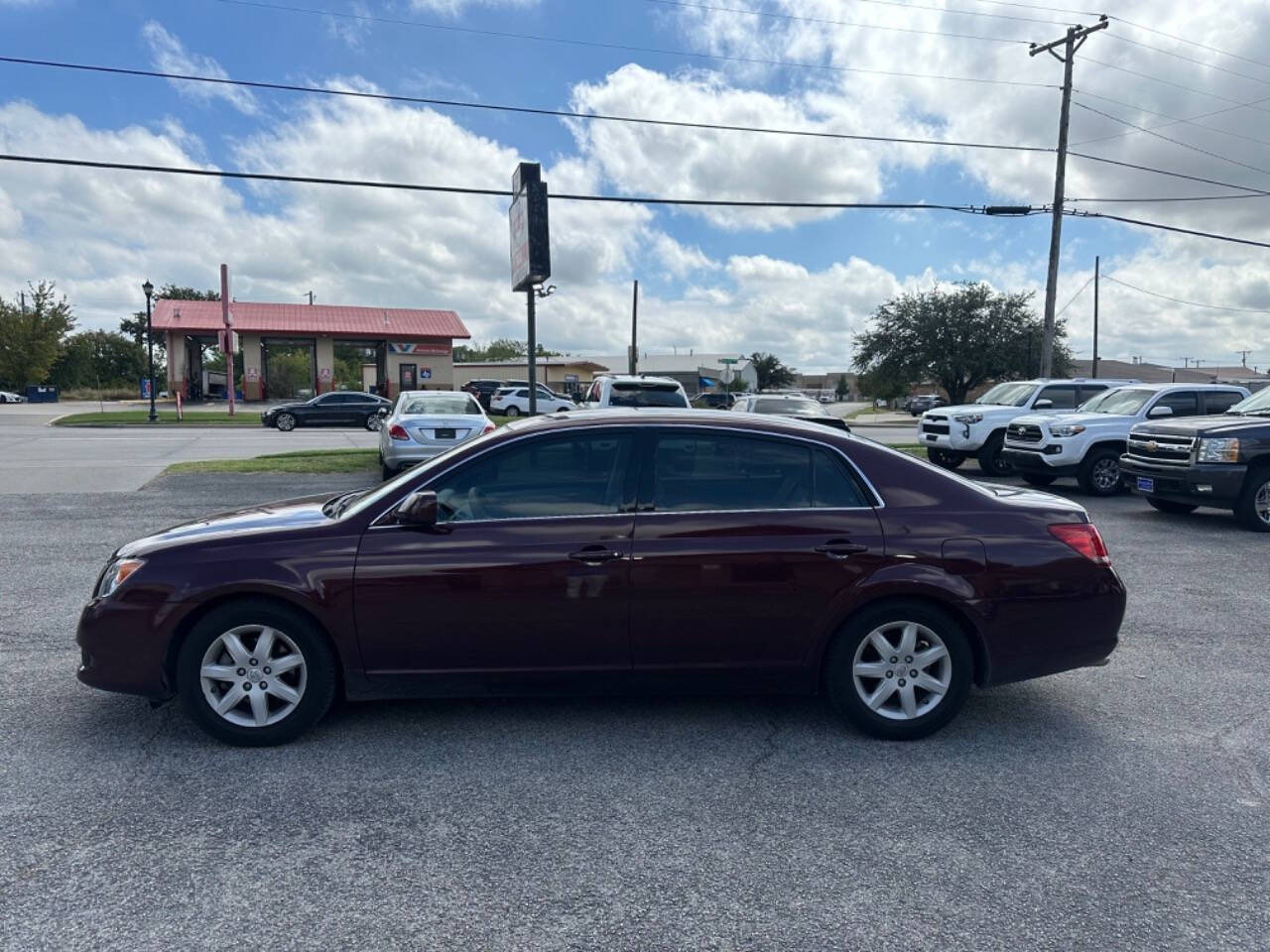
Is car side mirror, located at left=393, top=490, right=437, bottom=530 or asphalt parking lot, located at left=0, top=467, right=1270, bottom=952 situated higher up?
car side mirror, located at left=393, top=490, right=437, bottom=530

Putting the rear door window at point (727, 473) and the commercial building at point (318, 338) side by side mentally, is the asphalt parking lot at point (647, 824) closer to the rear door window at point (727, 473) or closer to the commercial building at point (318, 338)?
the rear door window at point (727, 473)

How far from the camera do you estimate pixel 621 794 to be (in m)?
3.84

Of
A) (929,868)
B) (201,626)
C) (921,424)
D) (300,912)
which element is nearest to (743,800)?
(929,868)

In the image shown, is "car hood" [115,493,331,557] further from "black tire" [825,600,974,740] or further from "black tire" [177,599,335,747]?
"black tire" [825,600,974,740]

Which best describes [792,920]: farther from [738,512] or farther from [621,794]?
[738,512]

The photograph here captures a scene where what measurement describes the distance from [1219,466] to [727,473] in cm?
886

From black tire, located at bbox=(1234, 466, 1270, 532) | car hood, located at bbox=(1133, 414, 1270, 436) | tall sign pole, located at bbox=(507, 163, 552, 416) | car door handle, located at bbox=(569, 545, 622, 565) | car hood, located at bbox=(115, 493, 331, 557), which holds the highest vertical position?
tall sign pole, located at bbox=(507, 163, 552, 416)

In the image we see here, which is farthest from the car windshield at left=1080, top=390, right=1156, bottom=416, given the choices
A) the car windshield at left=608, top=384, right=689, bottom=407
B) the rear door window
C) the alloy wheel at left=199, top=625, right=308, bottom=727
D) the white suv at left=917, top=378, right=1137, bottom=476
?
the alloy wheel at left=199, top=625, right=308, bottom=727

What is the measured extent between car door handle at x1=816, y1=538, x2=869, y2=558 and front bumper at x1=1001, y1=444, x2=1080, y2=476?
10.7m

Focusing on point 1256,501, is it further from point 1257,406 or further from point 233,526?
point 233,526

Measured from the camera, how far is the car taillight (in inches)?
180

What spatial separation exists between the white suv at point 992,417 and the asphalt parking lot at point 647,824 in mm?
10984

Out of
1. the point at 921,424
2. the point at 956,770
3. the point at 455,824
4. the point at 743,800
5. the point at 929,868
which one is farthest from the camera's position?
the point at 921,424

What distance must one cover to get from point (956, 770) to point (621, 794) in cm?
152
